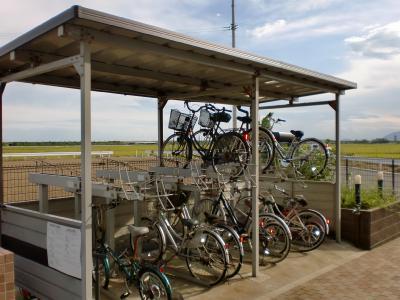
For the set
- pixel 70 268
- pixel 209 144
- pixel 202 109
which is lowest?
pixel 70 268

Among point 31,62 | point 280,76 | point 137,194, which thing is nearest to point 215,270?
point 137,194

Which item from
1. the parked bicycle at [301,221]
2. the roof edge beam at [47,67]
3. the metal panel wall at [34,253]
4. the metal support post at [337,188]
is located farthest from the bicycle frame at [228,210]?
the roof edge beam at [47,67]

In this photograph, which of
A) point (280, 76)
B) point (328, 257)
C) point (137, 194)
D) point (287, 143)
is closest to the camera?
point (137, 194)

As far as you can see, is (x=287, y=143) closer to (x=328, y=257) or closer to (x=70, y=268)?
(x=328, y=257)

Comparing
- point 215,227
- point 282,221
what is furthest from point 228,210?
point 282,221

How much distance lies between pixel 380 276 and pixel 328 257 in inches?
38.6

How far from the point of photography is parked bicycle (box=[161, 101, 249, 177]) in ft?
20.7

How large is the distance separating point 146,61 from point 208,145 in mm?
2469

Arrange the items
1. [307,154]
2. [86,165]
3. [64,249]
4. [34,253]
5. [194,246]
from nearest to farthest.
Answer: [86,165] → [64,249] → [34,253] → [194,246] → [307,154]

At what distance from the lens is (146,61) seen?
492 cm

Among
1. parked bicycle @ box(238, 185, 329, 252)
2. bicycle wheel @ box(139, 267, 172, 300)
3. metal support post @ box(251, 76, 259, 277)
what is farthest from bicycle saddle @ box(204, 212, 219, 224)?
bicycle wheel @ box(139, 267, 172, 300)

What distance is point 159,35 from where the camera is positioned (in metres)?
3.55

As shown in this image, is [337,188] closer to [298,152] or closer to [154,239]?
[298,152]

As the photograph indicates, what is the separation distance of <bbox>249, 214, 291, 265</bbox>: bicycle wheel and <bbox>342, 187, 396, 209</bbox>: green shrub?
2.08 metres
